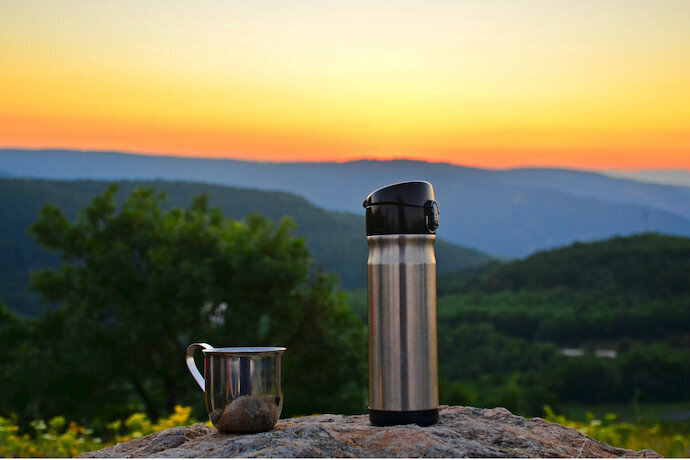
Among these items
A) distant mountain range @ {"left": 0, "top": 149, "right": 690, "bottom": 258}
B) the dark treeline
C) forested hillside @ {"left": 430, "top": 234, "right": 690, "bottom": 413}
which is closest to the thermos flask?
the dark treeline

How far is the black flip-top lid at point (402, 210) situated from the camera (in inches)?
124

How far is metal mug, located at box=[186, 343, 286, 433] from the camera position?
2936 mm

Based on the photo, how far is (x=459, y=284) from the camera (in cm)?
4131

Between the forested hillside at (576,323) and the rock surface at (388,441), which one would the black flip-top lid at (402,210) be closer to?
the rock surface at (388,441)

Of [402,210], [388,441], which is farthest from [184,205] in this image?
[388,441]

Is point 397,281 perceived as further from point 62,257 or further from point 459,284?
point 459,284

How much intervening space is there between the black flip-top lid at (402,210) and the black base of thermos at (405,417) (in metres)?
0.80

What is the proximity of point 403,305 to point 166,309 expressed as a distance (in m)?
13.2

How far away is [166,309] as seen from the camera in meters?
15.6

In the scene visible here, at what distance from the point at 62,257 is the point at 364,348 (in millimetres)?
7423

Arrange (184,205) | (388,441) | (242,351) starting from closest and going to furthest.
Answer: (388,441)
(242,351)
(184,205)

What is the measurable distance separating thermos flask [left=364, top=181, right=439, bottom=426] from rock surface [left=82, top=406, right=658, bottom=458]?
13 cm

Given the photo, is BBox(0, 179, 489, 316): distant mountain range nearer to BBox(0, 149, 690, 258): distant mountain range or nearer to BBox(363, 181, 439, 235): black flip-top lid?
BBox(0, 149, 690, 258): distant mountain range

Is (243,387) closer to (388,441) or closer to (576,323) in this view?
Result: (388,441)
